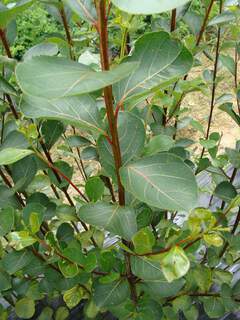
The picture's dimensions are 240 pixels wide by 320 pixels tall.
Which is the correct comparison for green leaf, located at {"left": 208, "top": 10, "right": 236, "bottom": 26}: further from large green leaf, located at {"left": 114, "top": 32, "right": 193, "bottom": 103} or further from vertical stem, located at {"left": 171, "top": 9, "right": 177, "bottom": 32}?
large green leaf, located at {"left": 114, "top": 32, "right": 193, "bottom": 103}

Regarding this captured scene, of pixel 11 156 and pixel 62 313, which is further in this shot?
pixel 62 313

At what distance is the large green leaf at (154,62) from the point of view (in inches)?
33.2

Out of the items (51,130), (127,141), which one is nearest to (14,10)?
(127,141)

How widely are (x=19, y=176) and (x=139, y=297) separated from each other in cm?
54

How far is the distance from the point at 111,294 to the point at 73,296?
0.20 meters

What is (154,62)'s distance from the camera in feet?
2.82

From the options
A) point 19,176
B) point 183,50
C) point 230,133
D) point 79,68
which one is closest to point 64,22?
point 19,176

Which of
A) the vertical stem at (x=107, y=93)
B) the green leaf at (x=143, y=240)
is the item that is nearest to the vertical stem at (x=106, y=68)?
the vertical stem at (x=107, y=93)

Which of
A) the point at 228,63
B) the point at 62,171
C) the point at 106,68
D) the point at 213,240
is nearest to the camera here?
the point at 106,68

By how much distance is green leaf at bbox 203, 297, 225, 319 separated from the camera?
1.48 m

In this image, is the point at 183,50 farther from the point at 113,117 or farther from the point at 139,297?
the point at 139,297

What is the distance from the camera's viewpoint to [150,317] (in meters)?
1.29

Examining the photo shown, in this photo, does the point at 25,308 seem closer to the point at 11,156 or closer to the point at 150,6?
the point at 11,156

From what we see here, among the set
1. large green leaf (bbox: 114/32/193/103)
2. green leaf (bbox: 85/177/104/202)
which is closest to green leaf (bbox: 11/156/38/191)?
green leaf (bbox: 85/177/104/202)
